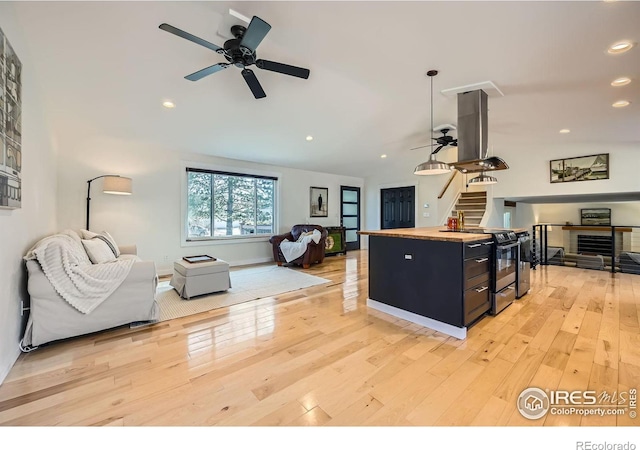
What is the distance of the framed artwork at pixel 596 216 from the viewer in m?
9.00

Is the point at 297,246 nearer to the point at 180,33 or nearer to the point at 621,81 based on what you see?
the point at 180,33

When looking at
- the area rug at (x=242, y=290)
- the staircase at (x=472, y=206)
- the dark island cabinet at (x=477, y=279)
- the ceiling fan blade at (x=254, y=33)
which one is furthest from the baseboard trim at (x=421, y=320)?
the staircase at (x=472, y=206)

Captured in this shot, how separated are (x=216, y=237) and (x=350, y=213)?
14.2 feet

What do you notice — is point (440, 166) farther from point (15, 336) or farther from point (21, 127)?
point (15, 336)

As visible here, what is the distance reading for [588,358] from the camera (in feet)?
6.83

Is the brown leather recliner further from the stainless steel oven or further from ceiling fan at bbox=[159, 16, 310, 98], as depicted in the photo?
ceiling fan at bbox=[159, 16, 310, 98]

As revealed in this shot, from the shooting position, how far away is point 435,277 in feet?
8.48

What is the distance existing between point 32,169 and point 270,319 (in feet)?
8.91

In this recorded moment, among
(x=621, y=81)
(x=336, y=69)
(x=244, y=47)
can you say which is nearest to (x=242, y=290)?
(x=244, y=47)

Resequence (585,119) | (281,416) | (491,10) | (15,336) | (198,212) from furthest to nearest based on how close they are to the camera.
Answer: (198,212) → (585,119) → (15,336) → (491,10) → (281,416)

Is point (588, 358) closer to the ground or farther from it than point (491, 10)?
closer to the ground

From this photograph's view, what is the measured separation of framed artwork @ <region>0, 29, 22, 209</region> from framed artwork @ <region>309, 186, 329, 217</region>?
18.5ft

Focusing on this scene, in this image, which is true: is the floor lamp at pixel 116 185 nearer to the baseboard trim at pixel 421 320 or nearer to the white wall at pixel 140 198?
the white wall at pixel 140 198
